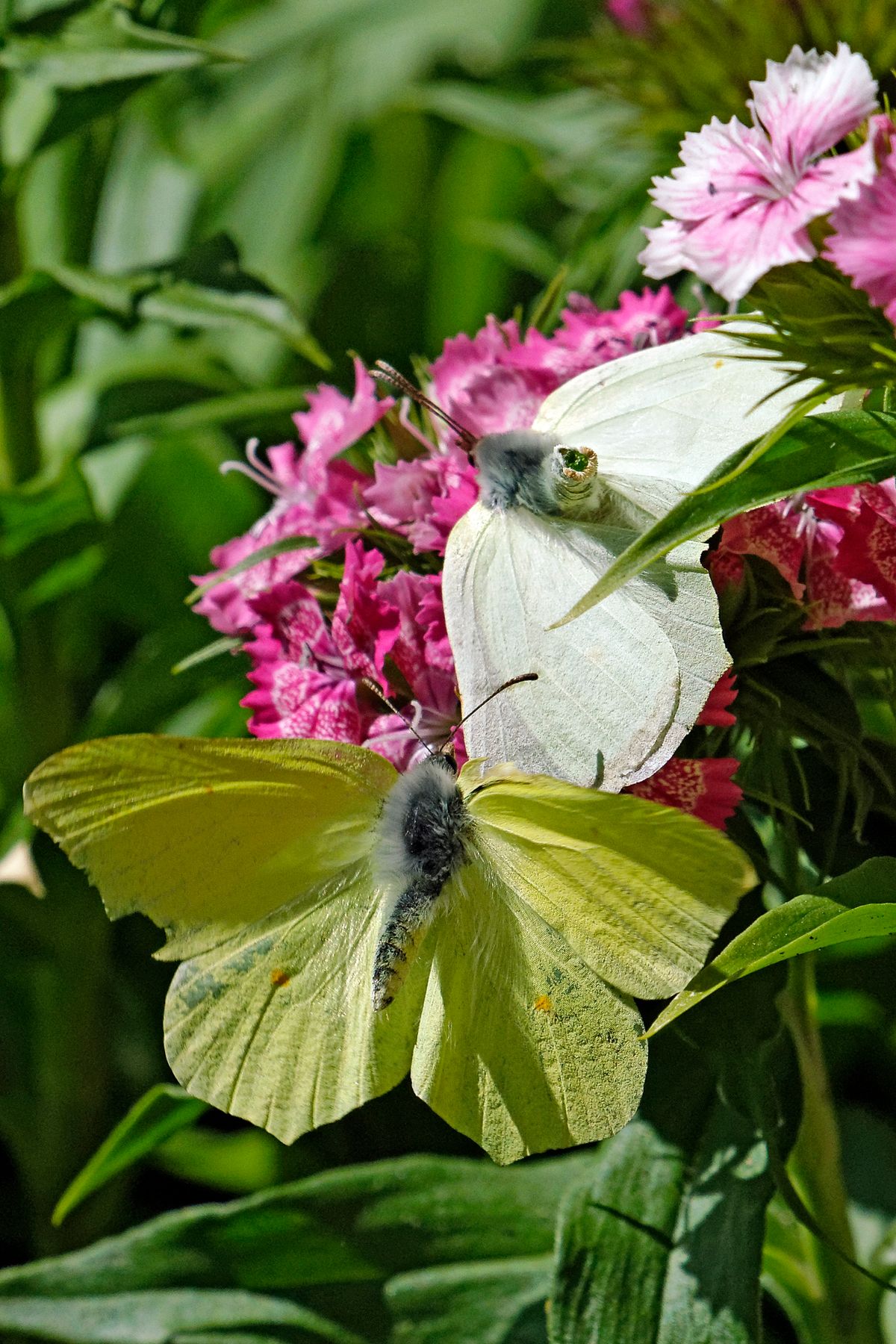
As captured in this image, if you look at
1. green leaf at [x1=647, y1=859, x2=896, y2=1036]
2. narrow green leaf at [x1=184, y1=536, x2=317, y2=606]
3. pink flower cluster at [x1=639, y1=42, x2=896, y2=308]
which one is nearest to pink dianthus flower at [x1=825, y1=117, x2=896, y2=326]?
pink flower cluster at [x1=639, y1=42, x2=896, y2=308]

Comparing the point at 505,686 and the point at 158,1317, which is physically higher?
the point at 505,686

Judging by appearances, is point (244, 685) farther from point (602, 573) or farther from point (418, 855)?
point (602, 573)

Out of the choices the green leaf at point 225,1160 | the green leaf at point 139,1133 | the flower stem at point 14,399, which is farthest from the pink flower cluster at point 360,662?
the green leaf at point 225,1160

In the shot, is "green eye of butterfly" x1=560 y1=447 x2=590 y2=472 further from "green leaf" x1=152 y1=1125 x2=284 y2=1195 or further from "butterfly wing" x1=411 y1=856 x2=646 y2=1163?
"green leaf" x1=152 y1=1125 x2=284 y2=1195

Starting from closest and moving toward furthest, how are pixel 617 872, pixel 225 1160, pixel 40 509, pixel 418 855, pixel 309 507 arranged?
pixel 617 872 → pixel 418 855 → pixel 309 507 → pixel 40 509 → pixel 225 1160

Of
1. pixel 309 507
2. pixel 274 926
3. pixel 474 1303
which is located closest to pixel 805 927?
pixel 274 926

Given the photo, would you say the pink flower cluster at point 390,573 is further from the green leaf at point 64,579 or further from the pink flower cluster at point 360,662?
the green leaf at point 64,579
